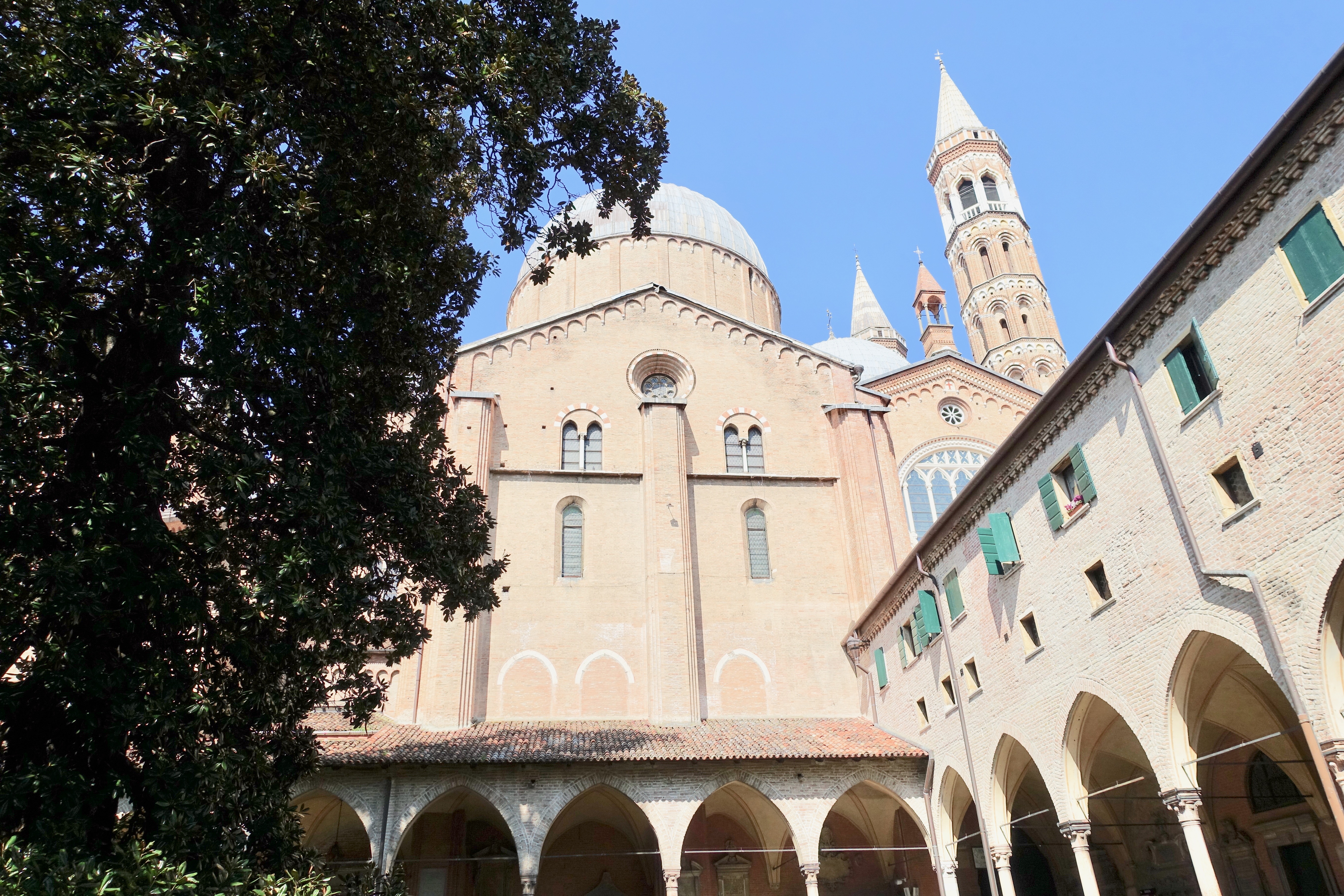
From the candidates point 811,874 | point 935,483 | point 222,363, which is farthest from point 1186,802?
point 935,483

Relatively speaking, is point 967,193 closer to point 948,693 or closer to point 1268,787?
point 948,693

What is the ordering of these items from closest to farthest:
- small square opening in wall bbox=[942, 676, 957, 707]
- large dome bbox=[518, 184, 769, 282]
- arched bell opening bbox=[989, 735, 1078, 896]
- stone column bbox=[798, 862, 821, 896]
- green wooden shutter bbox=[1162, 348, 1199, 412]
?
green wooden shutter bbox=[1162, 348, 1199, 412] < small square opening in wall bbox=[942, 676, 957, 707] < stone column bbox=[798, 862, 821, 896] < arched bell opening bbox=[989, 735, 1078, 896] < large dome bbox=[518, 184, 769, 282]

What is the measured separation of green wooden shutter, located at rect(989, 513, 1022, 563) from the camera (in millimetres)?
14047

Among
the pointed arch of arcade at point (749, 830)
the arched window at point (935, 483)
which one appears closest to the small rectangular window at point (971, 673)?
the pointed arch of arcade at point (749, 830)

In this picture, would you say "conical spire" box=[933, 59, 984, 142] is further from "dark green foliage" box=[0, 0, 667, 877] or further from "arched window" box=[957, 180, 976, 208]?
"dark green foliage" box=[0, 0, 667, 877]

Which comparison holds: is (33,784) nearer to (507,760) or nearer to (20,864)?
(20,864)

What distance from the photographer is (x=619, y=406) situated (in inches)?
906

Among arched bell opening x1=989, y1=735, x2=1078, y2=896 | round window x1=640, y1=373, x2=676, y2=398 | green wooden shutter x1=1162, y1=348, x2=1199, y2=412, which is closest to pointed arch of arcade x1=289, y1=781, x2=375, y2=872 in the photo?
round window x1=640, y1=373, x2=676, y2=398

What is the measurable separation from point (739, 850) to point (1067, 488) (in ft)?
31.3

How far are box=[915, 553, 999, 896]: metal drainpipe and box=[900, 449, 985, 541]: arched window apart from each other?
7.57 metres

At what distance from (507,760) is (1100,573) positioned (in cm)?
1007

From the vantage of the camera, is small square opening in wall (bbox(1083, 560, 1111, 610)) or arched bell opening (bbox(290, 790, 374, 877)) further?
arched bell opening (bbox(290, 790, 374, 877))

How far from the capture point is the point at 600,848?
64.5ft

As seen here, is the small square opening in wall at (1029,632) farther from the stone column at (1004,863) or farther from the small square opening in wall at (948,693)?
the stone column at (1004,863)
